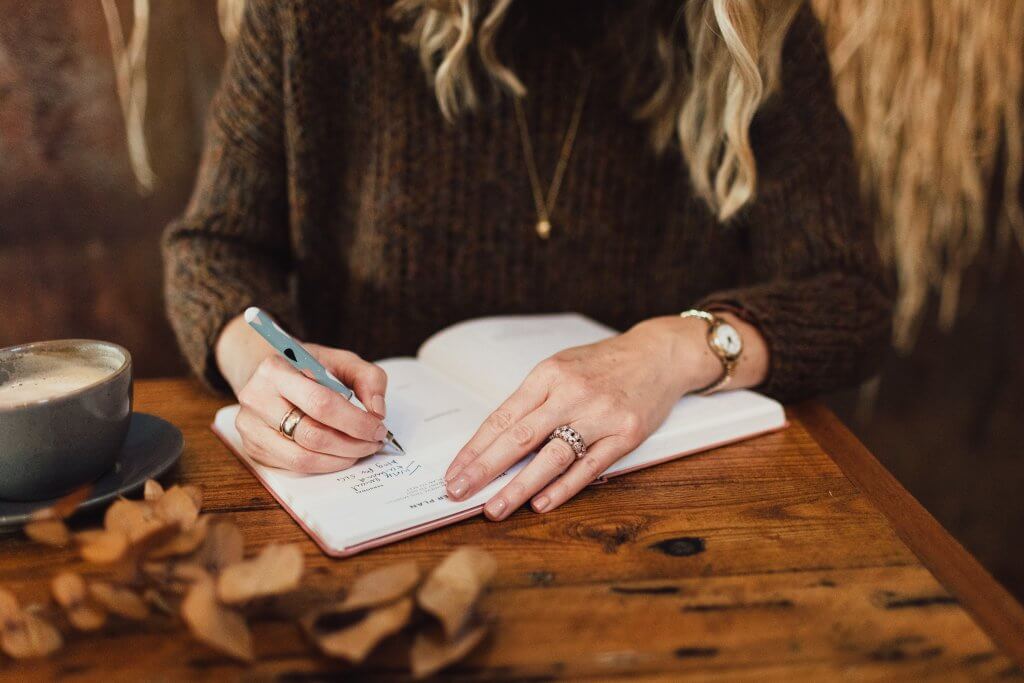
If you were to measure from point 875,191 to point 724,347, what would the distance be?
2.45 ft

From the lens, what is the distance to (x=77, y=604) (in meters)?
0.46

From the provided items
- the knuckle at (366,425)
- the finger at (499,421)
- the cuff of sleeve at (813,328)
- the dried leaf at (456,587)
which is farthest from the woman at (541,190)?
the dried leaf at (456,587)

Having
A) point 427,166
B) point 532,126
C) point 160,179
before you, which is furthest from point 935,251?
point 160,179

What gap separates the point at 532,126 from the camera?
1.09 metres

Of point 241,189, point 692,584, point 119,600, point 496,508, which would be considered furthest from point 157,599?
point 241,189

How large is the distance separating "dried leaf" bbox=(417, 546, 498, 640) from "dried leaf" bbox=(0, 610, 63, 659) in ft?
0.70

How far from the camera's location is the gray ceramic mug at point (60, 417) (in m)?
0.52

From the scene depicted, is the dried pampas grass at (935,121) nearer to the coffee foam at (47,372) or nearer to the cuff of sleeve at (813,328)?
A: the cuff of sleeve at (813,328)

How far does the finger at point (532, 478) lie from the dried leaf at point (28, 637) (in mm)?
283

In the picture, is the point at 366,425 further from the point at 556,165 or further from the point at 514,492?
the point at 556,165

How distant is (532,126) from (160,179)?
1.97 ft

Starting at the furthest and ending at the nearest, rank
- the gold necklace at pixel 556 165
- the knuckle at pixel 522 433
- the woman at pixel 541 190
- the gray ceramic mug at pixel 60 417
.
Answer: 1. the gold necklace at pixel 556 165
2. the woman at pixel 541 190
3. the knuckle at pixel 522 433
4. the gray ceramic mug at pixel 60 417

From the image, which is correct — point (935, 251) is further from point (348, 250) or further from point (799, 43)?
point (348, 250)

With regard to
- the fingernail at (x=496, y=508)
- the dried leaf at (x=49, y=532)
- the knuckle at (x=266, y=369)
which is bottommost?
the fingernail at (x=496, y=508)
